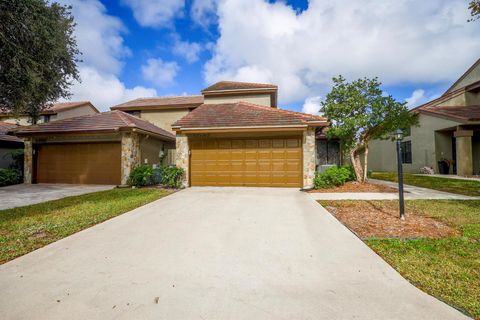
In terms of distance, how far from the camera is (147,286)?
2779mm

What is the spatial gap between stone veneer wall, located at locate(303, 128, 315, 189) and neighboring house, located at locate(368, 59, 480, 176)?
9.74m

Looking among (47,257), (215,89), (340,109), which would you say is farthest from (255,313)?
(215,89)

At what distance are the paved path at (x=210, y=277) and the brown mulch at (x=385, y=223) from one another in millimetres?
562

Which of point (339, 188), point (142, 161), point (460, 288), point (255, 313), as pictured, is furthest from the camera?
point (142, 161)

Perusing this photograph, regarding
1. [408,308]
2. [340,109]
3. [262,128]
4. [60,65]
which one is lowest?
[408,308]

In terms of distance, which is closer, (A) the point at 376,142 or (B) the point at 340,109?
(B) the point at 340,109

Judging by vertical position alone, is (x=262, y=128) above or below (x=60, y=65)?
below

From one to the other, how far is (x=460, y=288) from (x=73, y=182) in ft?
53.2

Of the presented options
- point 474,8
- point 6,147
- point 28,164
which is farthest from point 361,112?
point 6,147

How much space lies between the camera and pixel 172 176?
1122cm

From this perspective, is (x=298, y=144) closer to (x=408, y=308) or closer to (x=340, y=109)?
(x=340, y=109)

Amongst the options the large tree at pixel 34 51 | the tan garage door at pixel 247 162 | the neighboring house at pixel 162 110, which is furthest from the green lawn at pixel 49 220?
the neighboring house at pixel 162 110

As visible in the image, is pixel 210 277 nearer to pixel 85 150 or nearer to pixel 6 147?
pixel 85 150

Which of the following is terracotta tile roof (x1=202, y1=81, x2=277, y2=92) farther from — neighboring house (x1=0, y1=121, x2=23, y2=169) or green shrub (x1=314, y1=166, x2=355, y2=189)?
neighboring house (x1=0, y1=121, x2=23, y2=169)
